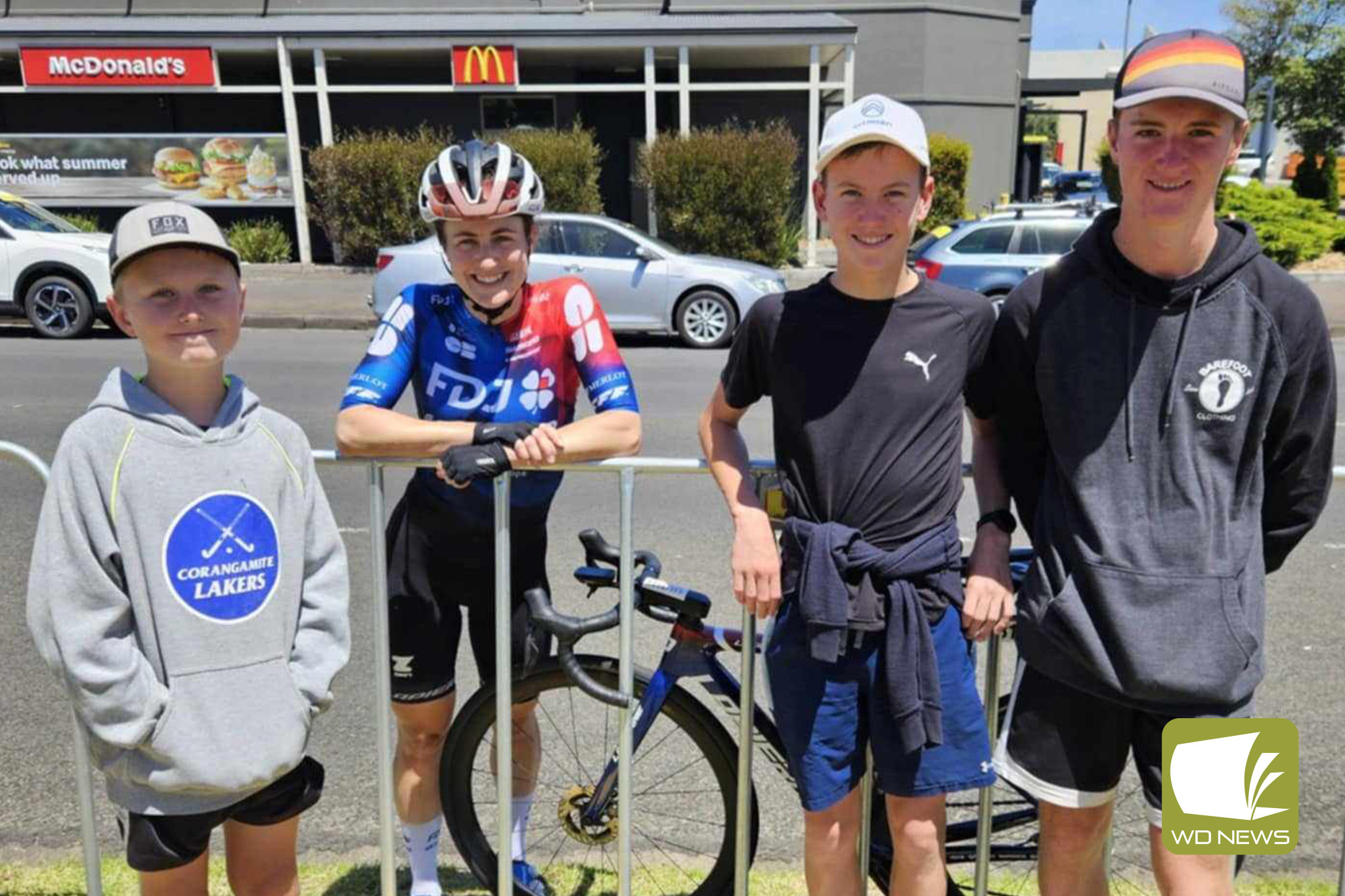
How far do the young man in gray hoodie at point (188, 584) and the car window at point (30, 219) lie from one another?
13845mm

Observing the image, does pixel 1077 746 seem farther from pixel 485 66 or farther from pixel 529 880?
pixel 485 66

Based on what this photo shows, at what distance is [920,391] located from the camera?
2297 mm

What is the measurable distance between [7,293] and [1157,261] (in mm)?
14988

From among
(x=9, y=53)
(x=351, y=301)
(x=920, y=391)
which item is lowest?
(x=351, y=301)

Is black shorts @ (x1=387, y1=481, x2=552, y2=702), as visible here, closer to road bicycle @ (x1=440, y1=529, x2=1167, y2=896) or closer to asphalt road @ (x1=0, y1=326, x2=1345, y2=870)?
road bicycle @ (x1=440, y1=529, x2=1167, y2=896)

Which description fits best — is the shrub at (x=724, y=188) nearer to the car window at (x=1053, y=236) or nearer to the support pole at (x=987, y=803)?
the car window at (x=1053, y=236)

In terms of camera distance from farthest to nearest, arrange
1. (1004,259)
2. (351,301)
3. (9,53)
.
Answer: (9,53)
(351,301)
(1004,259)

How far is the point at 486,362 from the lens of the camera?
2738 mm

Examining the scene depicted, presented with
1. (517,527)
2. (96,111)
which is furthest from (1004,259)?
(96,111)

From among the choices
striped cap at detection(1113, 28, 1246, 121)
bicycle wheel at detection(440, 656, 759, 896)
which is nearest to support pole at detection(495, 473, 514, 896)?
bicycle wheel at detection(440, 656, 759, 896)

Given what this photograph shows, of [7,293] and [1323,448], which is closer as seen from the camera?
[1323,448]

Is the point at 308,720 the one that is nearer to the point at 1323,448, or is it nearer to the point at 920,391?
the point at 920,391

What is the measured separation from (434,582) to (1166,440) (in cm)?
174

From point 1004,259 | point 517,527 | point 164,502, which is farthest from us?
point 1004,259
